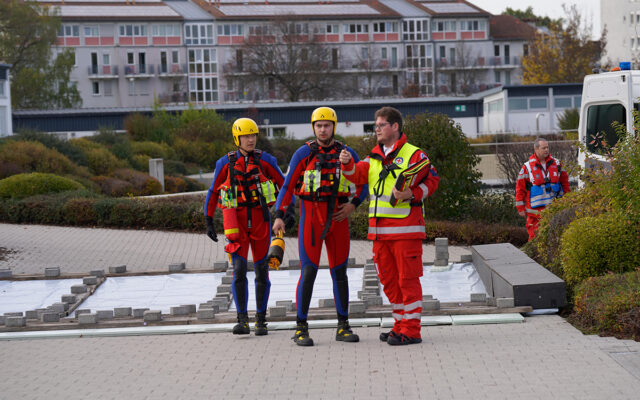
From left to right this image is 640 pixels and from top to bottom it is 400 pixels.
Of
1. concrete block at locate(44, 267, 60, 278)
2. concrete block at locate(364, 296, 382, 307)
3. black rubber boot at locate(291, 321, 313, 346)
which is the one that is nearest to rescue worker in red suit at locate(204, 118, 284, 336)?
black rubber boot at locate(291, 321, 313, 346)

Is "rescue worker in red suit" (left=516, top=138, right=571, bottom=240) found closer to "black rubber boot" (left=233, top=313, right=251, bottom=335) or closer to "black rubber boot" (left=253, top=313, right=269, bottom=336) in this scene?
"black rubber boot" (left=253, top=313, right=269, bottom=336)

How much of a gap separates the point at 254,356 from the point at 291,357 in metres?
0.34

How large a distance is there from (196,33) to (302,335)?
85.5m

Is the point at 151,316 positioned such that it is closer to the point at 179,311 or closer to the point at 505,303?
the point at 179,311

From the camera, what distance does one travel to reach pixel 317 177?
8398 mm

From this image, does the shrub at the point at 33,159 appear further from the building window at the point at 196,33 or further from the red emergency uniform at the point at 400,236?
the building window at the point at 196,33

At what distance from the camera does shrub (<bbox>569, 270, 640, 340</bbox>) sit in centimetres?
778

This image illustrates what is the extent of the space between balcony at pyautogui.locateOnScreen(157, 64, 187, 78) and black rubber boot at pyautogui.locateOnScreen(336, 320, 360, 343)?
83.6 meters

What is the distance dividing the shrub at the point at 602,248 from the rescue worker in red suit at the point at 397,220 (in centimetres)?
204

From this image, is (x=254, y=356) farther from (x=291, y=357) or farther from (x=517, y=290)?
(x=517, y=290)

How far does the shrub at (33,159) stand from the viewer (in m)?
28.6

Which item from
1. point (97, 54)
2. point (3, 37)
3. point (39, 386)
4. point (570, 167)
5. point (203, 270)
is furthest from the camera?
point (97, 54)

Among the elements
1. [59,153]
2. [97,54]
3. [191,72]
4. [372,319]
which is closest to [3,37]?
[97,54]

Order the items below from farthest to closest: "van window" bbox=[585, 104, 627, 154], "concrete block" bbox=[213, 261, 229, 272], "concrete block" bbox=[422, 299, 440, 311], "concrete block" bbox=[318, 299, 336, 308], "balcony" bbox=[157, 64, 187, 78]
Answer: "balcony" bbox=[157, 64, 187, 78] → "van window" bbox=[585, 104, 627, 154] → "concrete block" bbox=[213, 261, 229, 272] → "concrete block" bbox=[318, 299, 336, 308] → "concrete block" bbox=[422, 299, 440, 311]
